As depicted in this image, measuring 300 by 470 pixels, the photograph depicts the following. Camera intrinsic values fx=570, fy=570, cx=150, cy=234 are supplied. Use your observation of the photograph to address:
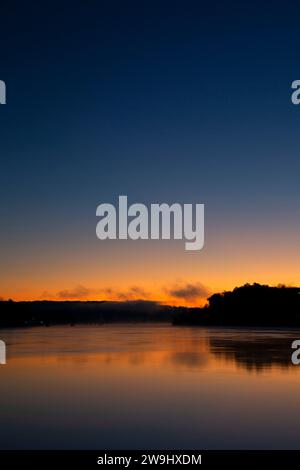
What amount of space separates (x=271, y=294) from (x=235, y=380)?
173m

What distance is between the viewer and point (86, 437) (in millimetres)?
14867

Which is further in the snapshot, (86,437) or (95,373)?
(95,373)

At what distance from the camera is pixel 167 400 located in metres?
21.2

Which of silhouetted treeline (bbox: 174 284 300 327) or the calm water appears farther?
silhouetted treeline (bbox: 174 284 300 327)

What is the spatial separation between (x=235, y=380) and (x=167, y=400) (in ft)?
19.6

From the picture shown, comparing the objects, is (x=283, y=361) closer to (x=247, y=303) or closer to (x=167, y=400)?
(x=167, y=400)

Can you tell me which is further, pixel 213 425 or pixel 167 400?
pixel 167 400

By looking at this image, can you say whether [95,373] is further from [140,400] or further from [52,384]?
[140,400]

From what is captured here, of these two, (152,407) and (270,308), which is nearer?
(152,407)

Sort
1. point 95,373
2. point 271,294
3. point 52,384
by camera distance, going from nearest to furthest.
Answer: point 52,384 < point 95,373 < point 271,294

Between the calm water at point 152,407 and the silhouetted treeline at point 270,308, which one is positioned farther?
the silhouetted treeline at point 270,308
